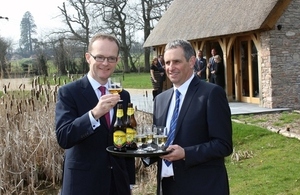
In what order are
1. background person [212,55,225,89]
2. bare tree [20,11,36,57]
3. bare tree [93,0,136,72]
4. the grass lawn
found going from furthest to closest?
bare tree [20,11,36,57] → bare tree [93,0,136,72] → background person [212,55,225,89] → the grass lawn

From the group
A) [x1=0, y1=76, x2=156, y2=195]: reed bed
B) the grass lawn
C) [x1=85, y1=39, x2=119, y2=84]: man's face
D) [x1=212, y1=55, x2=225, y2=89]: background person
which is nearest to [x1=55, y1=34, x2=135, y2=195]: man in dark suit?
[x1=85, y1=39, x2=119, y2=84]: man's face

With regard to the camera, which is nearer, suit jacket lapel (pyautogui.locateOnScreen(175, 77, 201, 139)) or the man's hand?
the man's hand

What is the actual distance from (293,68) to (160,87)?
175 inches

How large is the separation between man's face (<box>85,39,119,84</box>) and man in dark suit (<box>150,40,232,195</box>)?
0.37 m

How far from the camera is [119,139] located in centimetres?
279

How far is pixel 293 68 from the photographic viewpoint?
1270cm

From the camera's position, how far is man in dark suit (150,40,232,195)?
2.82 metres

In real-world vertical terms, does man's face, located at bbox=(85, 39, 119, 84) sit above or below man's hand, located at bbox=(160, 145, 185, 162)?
above

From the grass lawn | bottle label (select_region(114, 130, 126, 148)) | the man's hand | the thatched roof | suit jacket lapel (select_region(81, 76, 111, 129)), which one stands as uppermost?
the thatched roof

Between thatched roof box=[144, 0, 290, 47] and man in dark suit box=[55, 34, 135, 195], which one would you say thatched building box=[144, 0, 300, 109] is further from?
man in dark suit box=[55, 34, 135, 195]

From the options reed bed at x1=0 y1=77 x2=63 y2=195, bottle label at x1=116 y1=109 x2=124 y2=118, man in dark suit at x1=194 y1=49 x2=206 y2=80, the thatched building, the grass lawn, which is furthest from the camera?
man in dark suit at x1=194 y1=49 x2=206 y2=80

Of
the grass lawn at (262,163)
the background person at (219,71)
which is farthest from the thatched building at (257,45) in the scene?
the grass lawn at (262,163)

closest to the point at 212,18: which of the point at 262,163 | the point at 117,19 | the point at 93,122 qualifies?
the point at 262,163

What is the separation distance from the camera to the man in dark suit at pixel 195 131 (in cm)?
282
